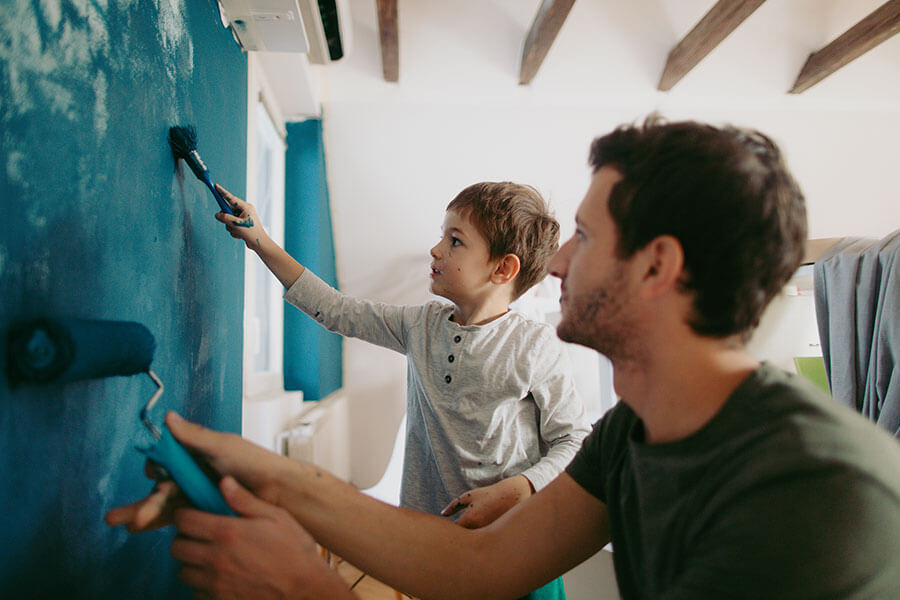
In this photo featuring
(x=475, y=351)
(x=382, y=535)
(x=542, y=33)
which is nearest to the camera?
(x=382, y=535)

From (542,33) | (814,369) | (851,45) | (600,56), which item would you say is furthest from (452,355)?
(851,45)

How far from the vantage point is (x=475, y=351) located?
3.92 feet

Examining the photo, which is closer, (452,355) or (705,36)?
(452,355)

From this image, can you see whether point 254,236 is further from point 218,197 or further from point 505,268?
point 505,268

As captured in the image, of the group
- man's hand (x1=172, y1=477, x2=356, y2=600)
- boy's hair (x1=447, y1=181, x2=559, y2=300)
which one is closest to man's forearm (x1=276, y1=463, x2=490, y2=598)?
man's hand (x1=172, y1=477, x2=356, y2=600)

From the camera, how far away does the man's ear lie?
2.09 feet

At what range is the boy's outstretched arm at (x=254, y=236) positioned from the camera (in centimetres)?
98

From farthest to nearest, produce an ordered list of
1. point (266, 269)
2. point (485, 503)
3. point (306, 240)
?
point (306, 240) → point (266, 269) → point (485, 503)

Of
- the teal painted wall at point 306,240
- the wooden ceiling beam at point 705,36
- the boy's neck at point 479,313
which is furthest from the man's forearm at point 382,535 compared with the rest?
the wooden ceiling beam at point 705,36

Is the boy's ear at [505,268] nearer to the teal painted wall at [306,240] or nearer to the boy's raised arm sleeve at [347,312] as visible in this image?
the boy's raised arm sleeve at [347,312]

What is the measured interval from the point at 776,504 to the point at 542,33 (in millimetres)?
2218

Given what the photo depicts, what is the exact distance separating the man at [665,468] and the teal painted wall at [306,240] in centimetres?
180

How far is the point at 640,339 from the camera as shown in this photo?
2.18 feet

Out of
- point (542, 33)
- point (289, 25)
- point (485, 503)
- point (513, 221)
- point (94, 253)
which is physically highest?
point (542, 33)
